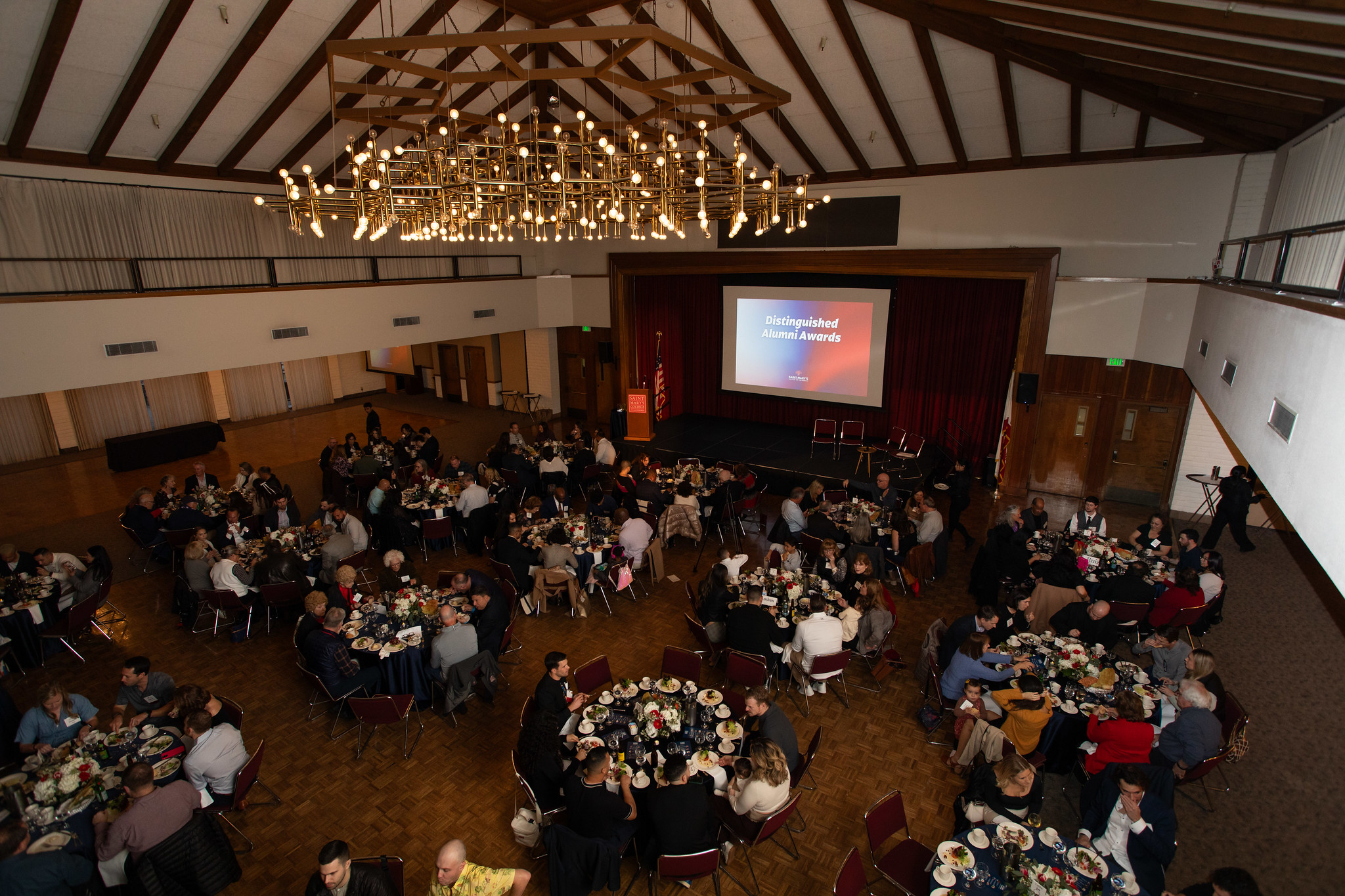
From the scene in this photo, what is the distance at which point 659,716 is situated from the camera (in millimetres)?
5023

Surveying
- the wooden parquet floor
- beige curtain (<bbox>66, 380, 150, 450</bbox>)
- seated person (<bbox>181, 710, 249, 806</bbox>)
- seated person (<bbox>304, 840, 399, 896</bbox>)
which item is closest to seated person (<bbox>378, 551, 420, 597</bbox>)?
the wooden parquet floor

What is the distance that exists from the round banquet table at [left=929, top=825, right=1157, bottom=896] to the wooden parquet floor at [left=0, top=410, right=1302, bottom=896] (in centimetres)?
103

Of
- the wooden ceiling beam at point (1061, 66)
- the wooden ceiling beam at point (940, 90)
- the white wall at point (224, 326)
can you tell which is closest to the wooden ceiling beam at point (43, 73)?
the white wall at point (224, 326)

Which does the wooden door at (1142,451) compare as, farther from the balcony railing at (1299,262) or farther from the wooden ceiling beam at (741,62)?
the wooden ceiling beam at (741,62)

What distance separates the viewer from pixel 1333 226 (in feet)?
14.3

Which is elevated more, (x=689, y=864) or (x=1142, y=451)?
(x=1142, y=451)

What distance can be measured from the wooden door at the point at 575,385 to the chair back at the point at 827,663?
12.1m

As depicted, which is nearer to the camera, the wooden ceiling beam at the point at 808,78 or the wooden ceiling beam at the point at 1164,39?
the wooden ceiling beam at the point at 1164,39

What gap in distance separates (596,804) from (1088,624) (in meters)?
4.80

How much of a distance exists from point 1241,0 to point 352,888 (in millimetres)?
7460

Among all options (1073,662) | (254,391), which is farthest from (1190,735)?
(254,391)

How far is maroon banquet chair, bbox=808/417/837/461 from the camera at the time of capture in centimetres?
1388

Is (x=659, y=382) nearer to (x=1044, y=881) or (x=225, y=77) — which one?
(x=225, y=77)

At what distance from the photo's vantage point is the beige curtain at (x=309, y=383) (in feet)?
62.1
